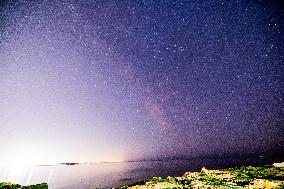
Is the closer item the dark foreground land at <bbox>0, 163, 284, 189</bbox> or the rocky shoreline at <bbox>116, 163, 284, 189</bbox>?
the rocky shoreline at <bbox>116, 163, 284, 189</bbox>

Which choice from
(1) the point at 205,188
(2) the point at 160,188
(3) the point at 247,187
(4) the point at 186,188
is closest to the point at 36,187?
(2) the point at 160,188

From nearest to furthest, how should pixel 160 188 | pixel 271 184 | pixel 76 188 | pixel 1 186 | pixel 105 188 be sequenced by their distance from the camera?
1. pixel 271 184
2. pixel 160 188
3. pixel 1 186
4. pixel 105 188
5. pixel 76 188

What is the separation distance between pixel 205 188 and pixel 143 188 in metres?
11.0

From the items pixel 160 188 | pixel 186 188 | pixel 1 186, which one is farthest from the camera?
pixel 1 186

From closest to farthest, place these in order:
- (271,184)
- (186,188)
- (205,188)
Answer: (271,184) < (205,188) < (186,188)

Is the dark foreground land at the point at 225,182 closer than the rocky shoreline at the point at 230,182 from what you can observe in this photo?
No

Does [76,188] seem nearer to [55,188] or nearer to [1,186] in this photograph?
[55,188]

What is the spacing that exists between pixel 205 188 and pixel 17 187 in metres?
34.9

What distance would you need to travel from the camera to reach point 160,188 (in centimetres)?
3338

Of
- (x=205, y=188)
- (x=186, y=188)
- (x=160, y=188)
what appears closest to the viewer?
(x=205, y=188)

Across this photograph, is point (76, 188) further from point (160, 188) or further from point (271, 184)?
point (271, 184)

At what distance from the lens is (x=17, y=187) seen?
39.2 meters

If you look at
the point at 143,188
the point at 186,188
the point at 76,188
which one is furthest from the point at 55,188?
the point at 186,188

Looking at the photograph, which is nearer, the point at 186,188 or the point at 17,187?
the point at 186,188
